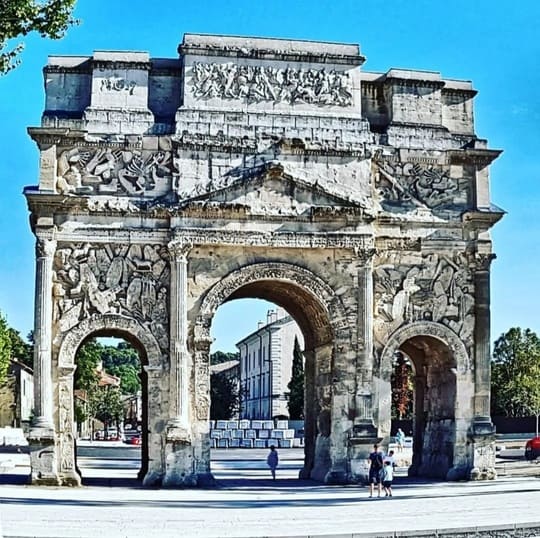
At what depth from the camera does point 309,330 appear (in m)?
30.9

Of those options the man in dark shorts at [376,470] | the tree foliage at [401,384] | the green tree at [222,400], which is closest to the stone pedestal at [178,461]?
the man in dark shorts at [376,470]

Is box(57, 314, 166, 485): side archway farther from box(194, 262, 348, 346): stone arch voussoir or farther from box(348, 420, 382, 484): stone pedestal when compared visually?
box(348, 420, 382, 484): stone pedestal

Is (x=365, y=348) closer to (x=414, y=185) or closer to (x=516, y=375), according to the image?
(x=414, y=185)

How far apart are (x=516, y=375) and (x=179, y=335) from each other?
159ft

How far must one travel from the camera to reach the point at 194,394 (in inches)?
1083

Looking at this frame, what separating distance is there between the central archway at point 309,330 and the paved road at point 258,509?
1.16 m

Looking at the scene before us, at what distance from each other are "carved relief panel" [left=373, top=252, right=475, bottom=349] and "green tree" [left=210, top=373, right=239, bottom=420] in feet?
182

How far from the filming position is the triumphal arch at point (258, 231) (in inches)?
1080

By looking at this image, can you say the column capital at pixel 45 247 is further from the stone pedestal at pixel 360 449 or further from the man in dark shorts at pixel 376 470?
the man in dark shorts at pixel 376 470

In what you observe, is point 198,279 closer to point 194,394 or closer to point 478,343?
point 194,394

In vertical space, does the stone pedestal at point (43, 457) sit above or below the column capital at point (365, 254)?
below

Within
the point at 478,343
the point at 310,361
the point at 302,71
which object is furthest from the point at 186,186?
the point at 478,343

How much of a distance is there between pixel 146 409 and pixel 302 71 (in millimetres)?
9755

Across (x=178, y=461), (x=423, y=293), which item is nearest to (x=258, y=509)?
(x=178, y=461)
